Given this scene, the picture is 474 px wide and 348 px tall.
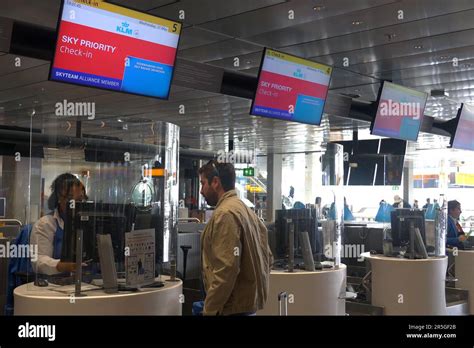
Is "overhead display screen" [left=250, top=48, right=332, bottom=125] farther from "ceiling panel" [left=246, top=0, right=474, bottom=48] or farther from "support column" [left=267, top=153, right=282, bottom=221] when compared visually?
"support column" [left=267, top=153, right=282, bottom=221]

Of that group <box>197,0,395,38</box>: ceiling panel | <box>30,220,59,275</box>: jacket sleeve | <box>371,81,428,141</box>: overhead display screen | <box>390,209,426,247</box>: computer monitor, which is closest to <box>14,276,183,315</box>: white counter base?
<box>30,220,59,275</box>: jacket sleeve

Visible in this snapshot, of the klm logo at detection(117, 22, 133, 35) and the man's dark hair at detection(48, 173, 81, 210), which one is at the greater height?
the klm logo at detection(117, 22, 133, 35)

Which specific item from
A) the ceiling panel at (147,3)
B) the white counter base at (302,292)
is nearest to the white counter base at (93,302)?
the white counter base at (302,292)

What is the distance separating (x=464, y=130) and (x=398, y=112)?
2193mm

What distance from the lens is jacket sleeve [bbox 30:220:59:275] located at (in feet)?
12.7

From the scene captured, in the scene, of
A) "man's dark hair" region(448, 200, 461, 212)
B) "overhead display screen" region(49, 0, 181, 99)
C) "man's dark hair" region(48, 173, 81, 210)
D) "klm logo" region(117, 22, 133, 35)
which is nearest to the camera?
"man's dark hair" region(48, 173, 81, 210)

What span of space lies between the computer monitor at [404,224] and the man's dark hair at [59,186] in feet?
14.3

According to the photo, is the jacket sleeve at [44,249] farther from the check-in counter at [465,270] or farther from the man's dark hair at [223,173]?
the check-in counter at [465,270]

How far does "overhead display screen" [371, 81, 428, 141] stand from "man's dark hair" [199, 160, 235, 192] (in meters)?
5.23

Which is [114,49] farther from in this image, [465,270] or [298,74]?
[465,270]

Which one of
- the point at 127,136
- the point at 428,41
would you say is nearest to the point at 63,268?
the point at 127,136

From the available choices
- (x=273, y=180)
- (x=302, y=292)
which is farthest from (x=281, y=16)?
(x=273, y=180)

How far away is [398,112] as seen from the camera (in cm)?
854
